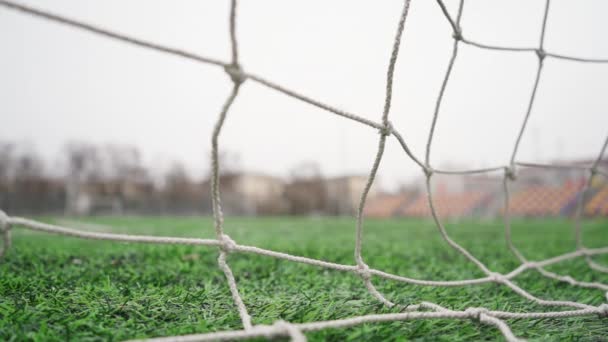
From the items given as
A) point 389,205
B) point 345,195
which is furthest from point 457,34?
point 345,195

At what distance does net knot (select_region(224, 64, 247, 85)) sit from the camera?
0.68m

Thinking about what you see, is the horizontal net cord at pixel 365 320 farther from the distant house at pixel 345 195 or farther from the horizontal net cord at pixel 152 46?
the distant house at pixel 345 195

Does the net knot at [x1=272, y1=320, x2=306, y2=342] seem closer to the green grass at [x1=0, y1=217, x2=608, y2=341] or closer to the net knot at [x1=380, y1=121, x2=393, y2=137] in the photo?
the green grass at [x1=0, y1=217, x2=608, y2=341]

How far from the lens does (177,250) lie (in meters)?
1.51

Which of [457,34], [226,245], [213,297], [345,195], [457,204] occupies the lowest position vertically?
[457,204]

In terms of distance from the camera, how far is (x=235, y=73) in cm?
68

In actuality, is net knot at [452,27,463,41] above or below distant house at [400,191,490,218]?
above

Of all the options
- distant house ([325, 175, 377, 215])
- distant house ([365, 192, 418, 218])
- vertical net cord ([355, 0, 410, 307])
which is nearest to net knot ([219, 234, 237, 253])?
vertical net cord ([355, 0, 410, 307])

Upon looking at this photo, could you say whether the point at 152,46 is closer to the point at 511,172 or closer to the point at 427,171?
the point at 427,171

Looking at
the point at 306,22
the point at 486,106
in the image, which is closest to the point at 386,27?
the point at 306,22

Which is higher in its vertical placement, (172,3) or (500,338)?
(172,3)

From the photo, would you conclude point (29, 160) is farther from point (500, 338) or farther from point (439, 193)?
point (500, 338)

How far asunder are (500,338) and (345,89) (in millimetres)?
1235

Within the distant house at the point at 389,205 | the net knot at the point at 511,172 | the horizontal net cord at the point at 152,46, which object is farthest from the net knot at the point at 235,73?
the distant house at the point at 389,205
